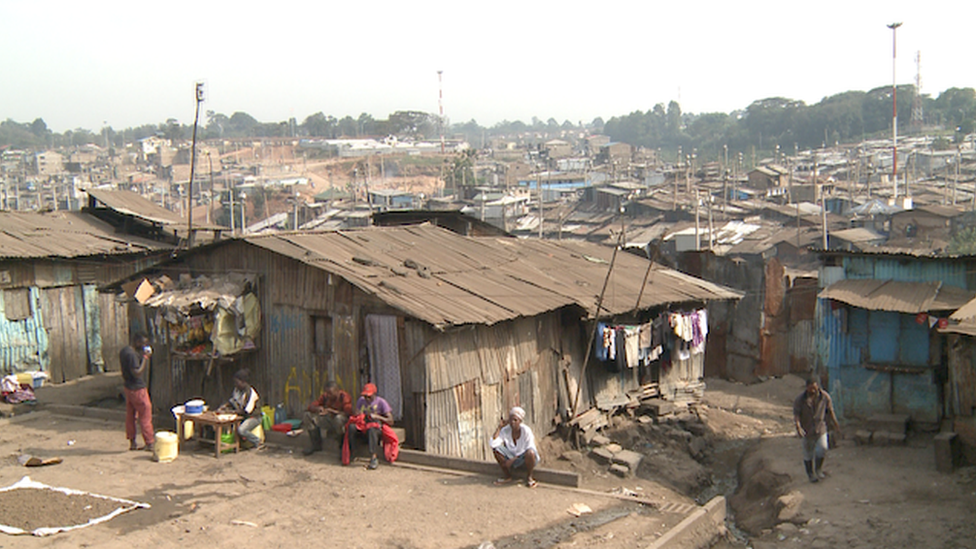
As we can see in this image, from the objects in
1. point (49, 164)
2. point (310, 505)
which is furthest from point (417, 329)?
point (49, 164)

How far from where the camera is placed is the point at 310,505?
30.0 ft

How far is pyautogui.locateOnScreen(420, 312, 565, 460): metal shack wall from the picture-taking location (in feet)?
36.9

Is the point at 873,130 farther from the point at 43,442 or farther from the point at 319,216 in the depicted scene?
the point at 43,442

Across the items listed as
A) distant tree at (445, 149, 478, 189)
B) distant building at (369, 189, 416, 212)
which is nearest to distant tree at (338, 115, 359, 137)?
distant tree at (445, 149, 478, 189)

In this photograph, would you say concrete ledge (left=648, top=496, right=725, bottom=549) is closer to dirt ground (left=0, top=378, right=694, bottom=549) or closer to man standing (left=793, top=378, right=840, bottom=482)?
dirt ground (left=0, top=378, right=694, bottom=549)

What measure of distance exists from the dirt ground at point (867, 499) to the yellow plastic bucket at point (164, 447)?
701 cm

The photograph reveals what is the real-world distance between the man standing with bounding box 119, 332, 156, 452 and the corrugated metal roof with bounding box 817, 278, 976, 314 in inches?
404

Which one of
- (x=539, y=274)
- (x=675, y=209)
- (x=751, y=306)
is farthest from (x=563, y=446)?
(x=675, y=209)

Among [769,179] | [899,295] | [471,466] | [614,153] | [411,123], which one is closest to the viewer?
[471,466]

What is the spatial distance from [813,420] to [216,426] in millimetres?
7862

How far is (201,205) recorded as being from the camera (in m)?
73.3

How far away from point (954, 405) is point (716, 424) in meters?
4.96

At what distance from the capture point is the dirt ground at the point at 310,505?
26.7ft

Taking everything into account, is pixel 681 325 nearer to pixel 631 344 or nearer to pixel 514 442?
pixel 631 344
